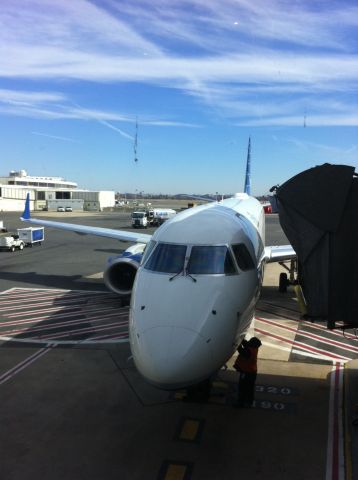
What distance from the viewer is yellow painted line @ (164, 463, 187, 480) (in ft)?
25.1

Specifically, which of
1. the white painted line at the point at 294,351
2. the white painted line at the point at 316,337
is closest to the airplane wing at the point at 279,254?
the white painted line at the point at 316,337

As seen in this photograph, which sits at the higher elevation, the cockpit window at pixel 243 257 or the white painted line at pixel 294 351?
the cockpit window at pixel 243 257

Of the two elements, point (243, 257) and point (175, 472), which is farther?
point (243, 257)

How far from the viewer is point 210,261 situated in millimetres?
9602

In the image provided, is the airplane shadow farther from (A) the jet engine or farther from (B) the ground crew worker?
(B) the ground crew worker

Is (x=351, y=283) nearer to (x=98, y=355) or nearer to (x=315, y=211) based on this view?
(x=315, y=211)

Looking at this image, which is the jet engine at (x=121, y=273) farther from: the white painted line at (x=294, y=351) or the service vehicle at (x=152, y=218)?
the service vehicle at (x=152, y=218)

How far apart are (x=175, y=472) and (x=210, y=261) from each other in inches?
158

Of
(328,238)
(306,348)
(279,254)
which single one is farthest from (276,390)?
(279,254)

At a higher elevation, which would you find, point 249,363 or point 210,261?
point 210,261

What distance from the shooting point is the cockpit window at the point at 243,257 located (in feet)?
33.5

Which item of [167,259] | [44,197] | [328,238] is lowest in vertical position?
[44,197]

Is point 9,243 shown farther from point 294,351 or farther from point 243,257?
point 243,257

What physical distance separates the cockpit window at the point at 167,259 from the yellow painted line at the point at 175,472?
360 centimetres
